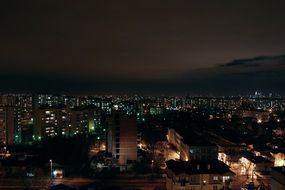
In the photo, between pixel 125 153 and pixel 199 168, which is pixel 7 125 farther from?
pixel 199 168

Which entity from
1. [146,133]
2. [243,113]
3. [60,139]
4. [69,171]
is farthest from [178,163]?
[243,113]

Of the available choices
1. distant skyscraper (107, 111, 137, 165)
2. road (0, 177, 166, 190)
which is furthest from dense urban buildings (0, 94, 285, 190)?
road (0, 177, 166, 190)

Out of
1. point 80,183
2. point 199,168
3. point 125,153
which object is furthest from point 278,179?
point 125,153

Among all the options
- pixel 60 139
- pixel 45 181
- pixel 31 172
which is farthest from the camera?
pixel 60 139

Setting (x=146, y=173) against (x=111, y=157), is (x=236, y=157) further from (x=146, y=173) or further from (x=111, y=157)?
(x=111, y=157)

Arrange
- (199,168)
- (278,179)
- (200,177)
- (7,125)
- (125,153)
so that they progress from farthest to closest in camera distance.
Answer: (7,125) < (125,153) < (199,168) < (200,177) < (278,179)

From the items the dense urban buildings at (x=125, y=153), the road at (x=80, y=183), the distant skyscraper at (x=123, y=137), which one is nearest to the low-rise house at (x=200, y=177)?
the dense urban buildings at (x=125, y=153)

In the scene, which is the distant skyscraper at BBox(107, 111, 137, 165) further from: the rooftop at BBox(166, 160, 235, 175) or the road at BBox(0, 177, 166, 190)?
the rooftop at BBox(166, 160, 235, 175)

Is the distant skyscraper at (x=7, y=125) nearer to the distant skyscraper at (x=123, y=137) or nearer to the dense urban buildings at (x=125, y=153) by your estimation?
the dense urban buildings at (x=125, y=153)
